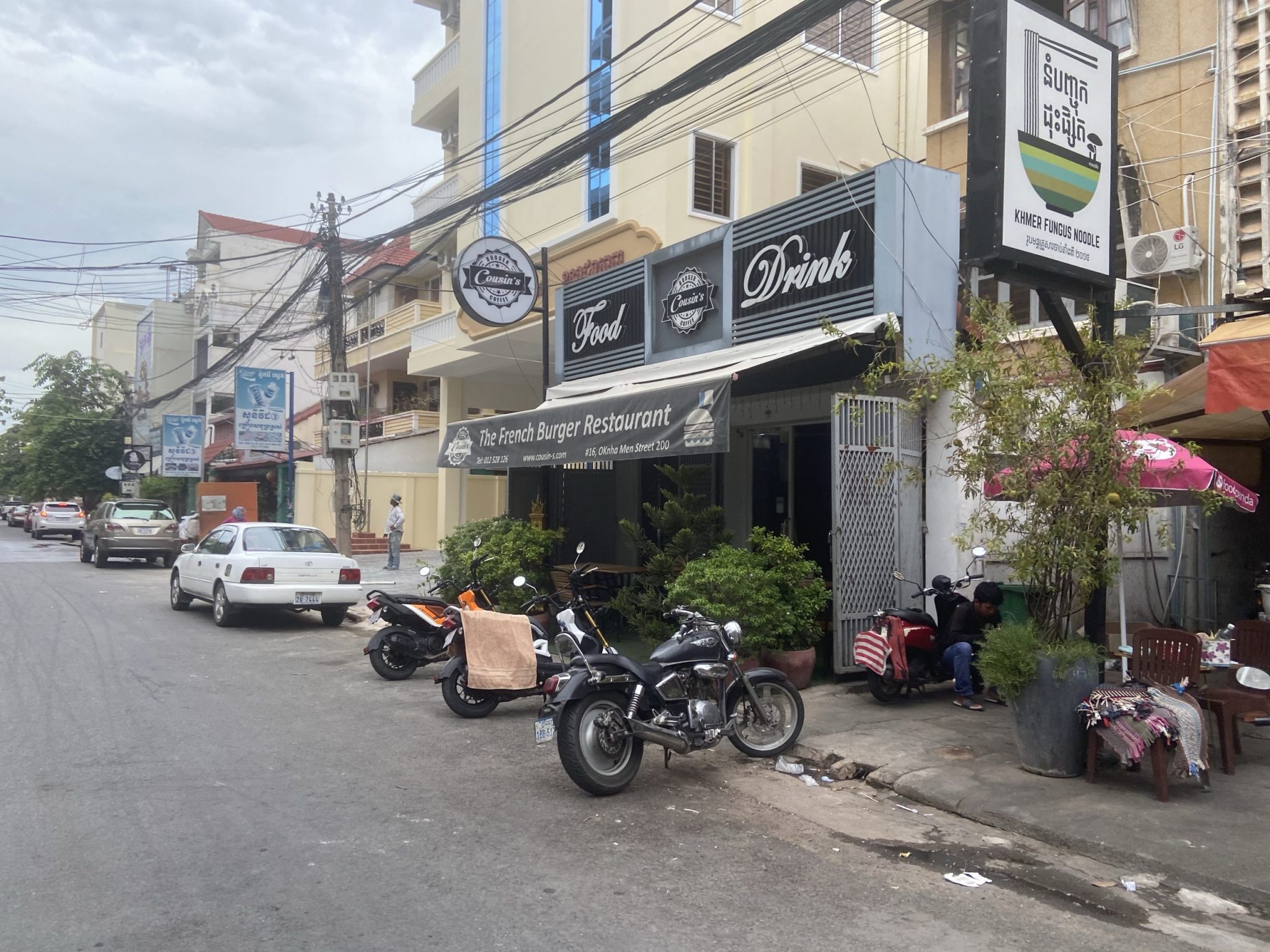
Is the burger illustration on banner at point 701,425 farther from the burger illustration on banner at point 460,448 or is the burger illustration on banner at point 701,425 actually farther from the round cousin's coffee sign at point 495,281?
the round cousin's coffee sign at point 495,281

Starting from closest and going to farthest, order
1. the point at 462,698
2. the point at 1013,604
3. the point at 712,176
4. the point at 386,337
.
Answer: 1. the point at 462,698
2. the point at 1013,604
3. the point at 712,176
4. the point at 386,337

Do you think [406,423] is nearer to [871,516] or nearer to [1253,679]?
[871,516]

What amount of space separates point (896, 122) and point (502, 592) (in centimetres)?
1306

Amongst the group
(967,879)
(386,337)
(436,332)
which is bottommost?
(967,879)

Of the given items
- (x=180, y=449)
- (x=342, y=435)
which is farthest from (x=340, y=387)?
(x=180, y=449)

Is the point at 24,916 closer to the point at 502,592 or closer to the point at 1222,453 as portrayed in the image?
the point at 502,592

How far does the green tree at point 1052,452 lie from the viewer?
6.03 metres

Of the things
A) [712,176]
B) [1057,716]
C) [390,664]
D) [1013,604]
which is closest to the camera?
[1057,716]

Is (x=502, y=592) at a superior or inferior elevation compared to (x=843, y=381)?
inferior

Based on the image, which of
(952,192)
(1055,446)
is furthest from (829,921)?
(952,192)

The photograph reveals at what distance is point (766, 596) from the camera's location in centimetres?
878

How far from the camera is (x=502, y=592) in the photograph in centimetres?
1197

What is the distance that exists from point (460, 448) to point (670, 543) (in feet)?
13.6

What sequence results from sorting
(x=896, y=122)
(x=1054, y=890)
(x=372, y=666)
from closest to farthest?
(x=1054, y=890) < (x=372, y=666) < (x=896, y=122)
